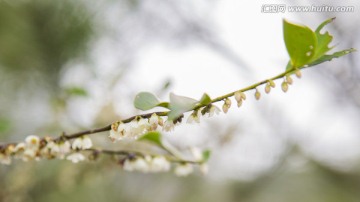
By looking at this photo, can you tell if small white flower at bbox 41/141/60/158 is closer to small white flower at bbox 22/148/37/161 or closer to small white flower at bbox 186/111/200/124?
small white flower at bbox 22/148/37/161

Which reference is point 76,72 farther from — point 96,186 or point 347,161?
point 347,161

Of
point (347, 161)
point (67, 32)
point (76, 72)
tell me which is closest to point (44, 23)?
point (67, 32)

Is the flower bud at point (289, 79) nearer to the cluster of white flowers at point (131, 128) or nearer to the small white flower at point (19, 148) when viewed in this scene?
the cluster of white flowers at point (131, 128)

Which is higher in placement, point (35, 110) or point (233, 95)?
point (35, 110)

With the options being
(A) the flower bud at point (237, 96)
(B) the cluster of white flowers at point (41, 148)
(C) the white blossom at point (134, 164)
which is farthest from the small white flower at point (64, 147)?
(A) the flower bud at point (237, 96)

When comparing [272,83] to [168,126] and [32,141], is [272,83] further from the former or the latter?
[32,141]

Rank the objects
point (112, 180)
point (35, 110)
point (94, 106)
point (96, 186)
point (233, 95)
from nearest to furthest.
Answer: point (233, 95) → point (94, 106) → point (35, 110) → point (112, 180) → point (96, 186)
